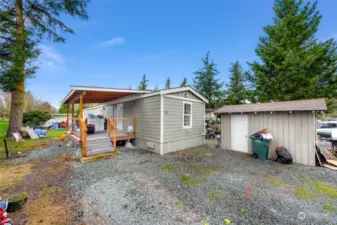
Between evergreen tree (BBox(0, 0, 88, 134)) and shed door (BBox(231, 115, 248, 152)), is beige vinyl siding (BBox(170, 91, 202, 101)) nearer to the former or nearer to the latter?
shed door (BBox(231, 115, 248, 152))

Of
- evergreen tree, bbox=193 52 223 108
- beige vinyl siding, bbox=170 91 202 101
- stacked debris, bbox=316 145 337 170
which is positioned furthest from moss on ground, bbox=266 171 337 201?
evergreen tree, bbox=193 52 223 108

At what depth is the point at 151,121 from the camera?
7062mm

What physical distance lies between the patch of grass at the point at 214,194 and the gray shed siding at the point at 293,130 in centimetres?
431

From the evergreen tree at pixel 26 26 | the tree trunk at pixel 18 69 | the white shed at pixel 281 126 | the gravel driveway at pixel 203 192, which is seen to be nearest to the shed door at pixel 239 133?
the white shed at pixel 281 126

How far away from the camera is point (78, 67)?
17172 millimetres

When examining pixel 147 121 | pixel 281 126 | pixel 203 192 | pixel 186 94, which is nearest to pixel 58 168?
pixel 147 121

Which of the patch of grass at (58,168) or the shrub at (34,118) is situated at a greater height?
the shrub at (34,118)

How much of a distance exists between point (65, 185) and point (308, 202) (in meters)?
5.61

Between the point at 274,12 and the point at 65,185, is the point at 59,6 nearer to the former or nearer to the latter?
the point at 65,185

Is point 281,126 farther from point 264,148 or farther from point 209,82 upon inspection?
point 209,82

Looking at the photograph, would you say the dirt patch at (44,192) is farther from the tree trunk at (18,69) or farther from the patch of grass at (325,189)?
the tree trunk at (18,69)

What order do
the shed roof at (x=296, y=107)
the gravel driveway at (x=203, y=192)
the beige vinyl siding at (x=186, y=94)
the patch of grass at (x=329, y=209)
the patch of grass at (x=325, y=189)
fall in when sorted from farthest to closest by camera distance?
the beige vinyl siding at (x=186, y=94) < the shed roof at (x=296, y=107) < the patch of grass at (x=325, y=189) < the patch of grass at (x=329, y=209) < the gravel driveway at (x=203, y=192)

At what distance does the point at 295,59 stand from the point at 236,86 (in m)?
7.09

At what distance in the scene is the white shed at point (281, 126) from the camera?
17.6 ft
